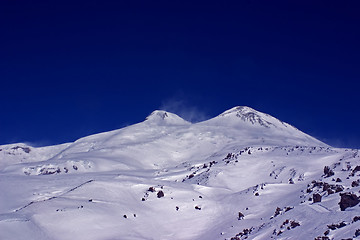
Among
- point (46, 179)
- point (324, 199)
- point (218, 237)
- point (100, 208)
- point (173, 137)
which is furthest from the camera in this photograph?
point (173, 137)

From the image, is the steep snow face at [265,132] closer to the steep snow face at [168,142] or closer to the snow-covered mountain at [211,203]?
the steep snow face at [168,142]

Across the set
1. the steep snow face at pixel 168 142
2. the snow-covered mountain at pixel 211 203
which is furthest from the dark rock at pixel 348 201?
the steep snow face at pixel 168 142

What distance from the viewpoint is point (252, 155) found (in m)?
87.6

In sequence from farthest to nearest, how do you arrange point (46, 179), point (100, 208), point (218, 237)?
point (46, 179) → point (100, 208) → point (218, 237)

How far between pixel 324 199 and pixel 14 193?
56.3 m

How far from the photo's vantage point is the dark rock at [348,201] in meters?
31.1

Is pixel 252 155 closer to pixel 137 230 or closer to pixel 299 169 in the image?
pixel 299 169

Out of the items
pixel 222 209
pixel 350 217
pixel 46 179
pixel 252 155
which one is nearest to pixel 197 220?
pixel 222 209

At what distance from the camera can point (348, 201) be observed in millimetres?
31375

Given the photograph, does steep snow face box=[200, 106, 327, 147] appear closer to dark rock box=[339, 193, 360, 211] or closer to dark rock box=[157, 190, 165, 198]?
dark rock box=[157, 190, 165, 198]

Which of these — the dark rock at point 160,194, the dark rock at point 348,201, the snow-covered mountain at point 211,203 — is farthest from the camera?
the dark rock at point 160,194

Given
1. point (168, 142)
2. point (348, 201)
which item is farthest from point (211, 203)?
point (168, 142)

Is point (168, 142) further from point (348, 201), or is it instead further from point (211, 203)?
point (348, 201)

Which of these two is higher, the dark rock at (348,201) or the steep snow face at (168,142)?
the steep snow face at (168,142)
